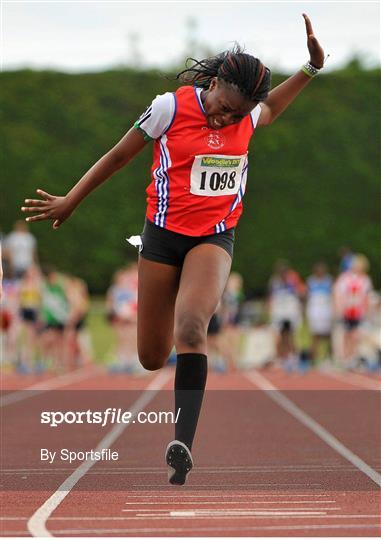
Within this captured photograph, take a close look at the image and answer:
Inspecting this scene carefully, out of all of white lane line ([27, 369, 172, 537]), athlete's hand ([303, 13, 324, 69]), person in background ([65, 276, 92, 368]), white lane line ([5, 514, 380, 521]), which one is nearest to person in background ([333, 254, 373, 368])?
person in background ([65, 276, 92, 368])

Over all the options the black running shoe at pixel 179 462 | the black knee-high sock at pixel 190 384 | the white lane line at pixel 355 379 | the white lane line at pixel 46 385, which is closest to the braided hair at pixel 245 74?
the black knee-high sock at pixel 190 384

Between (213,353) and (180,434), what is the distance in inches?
607

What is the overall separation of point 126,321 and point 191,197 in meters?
14.5

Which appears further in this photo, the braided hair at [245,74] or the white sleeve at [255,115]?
the white sleeve at [255,115]

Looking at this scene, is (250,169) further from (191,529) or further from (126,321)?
(191,529)

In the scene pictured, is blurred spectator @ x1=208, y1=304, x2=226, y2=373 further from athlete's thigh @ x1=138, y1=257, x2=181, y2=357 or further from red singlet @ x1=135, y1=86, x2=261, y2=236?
red singlet @ x1=135, y1=86, x2=261, y2=236

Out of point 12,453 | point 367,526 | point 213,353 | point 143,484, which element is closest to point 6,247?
point 213,353

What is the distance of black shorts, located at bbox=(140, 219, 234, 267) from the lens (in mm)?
6469

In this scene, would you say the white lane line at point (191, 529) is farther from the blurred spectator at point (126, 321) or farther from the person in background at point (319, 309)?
the person in background at point (319, 309)

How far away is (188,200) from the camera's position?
6.44 m

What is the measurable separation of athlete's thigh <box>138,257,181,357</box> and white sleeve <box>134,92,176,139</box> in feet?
2.21

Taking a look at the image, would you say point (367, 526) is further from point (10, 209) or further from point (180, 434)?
point (10, 209)

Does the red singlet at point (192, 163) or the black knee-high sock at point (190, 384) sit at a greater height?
the red singlet at point (192, 163)

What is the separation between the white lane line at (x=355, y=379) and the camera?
1652 cm
